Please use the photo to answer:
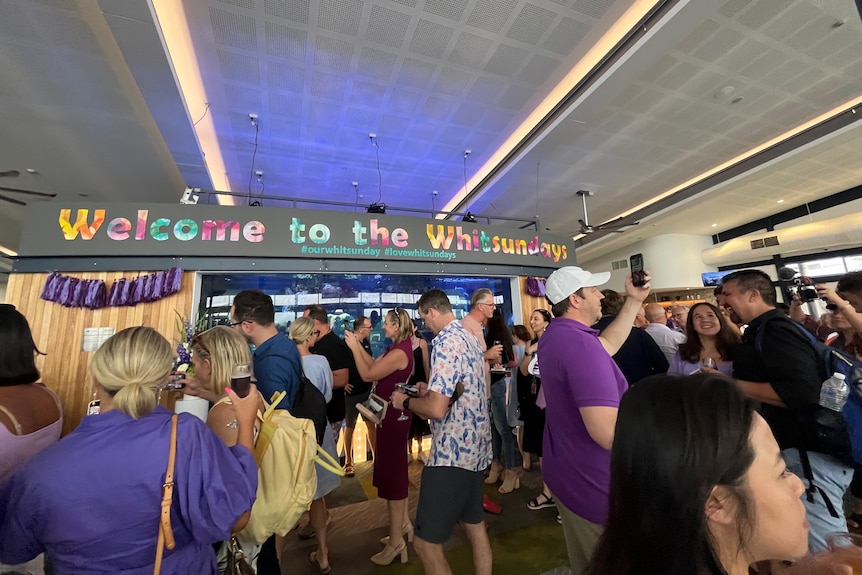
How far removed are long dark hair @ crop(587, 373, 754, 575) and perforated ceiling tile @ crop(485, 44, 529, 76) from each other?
4.70 meters

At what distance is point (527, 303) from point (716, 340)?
3422 mm

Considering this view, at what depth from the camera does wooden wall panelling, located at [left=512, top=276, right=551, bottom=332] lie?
19.2 feet

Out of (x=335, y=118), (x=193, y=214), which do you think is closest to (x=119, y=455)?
(x=193, y=214)

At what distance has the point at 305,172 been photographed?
7008 millimetres

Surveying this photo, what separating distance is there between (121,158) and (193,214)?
9.41ft

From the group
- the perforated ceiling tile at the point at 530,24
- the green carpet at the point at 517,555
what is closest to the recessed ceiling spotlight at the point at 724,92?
the perforated ceiling tile at the point at 530,24

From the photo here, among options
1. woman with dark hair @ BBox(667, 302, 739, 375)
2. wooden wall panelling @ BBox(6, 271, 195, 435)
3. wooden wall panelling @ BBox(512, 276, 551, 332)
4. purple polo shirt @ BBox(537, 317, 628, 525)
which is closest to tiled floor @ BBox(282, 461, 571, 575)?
purple polo shirt @ BBox(537, 317, 628, 525)

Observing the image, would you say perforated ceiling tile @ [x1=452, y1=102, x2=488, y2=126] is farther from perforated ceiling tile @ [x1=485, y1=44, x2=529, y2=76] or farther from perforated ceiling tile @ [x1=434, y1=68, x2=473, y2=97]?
perforated ceiling tile @ [x1=485, y1=44, x2=529, y2=76]

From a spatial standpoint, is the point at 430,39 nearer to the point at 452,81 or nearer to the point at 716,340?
the point at 452,81

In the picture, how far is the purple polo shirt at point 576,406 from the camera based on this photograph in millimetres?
1350

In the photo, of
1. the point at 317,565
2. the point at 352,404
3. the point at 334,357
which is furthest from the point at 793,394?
the point at 352,404

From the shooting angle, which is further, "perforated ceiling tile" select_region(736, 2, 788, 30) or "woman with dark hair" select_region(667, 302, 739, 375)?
"perforated ceiling tile" select_region(736, 2, 788, 30)

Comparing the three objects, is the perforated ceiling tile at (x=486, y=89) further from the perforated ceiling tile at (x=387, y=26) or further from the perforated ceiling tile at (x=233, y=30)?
the perforated ceiling tile at (x=233, y=30)

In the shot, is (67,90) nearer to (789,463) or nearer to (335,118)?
(335,118)
